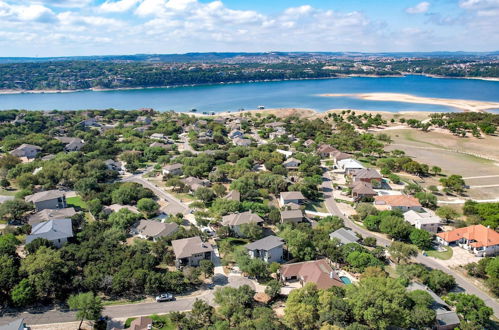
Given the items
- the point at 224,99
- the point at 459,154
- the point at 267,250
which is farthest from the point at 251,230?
the point at 224,99

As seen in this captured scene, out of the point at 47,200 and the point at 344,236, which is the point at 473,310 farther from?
the point at 47,200

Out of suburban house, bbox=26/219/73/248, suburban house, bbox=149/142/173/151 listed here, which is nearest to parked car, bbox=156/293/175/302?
suburban house, bbox=26/219/73/248

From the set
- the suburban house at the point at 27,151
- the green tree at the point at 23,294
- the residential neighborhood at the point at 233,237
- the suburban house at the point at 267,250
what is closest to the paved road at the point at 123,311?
the residential neighborhood at the point at 233,237

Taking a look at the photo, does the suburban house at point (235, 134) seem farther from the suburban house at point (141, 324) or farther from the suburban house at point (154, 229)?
the suburban house at point (141, 324)

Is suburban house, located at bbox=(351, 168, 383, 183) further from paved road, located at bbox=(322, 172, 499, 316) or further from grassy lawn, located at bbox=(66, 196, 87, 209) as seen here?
grassy lawn, located at bbox=(66, 196, 87, 209)

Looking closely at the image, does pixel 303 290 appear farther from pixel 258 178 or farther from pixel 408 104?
pixel 408 104

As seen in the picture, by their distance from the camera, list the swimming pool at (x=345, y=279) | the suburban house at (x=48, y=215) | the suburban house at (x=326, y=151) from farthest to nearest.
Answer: the suburban house at (x=326, y=151) < the suburban house at (x=48, y=215) < the swimming pool at (x=345, y=279)

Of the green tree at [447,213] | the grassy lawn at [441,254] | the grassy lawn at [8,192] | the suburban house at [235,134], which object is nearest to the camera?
the grassy lawn at [441,254]
